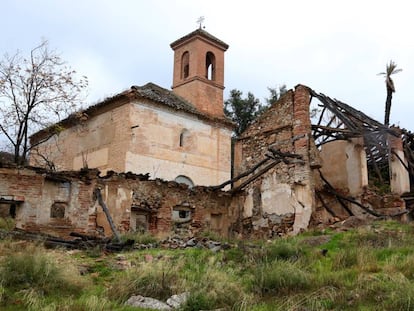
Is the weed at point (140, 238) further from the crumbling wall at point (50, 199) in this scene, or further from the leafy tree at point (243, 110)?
the leafy tree at point (243, 110)

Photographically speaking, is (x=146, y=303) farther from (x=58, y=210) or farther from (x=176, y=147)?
(x=176, y=147)

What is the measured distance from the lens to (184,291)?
300 inches

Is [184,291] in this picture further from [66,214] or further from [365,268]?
[66,214]

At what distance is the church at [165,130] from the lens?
945 inches

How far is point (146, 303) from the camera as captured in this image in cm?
716

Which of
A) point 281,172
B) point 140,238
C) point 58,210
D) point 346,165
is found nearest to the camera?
point 140,238

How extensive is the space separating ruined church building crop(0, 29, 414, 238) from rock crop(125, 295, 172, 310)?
7829mm

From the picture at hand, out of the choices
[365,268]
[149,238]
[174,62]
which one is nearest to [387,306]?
[365,268]

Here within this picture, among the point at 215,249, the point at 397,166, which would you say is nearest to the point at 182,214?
the point at 215,249

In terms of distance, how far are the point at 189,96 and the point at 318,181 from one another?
13.6 meters

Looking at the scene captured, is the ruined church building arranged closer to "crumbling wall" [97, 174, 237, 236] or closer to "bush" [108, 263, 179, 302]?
"crumbling wall" [97, 174, 237, 236]

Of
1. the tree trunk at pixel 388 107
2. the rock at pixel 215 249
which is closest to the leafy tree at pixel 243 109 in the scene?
the tree trunk at pixel 388 107

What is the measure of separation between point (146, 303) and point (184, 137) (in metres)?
19.6

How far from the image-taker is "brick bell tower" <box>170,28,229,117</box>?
29.3m
